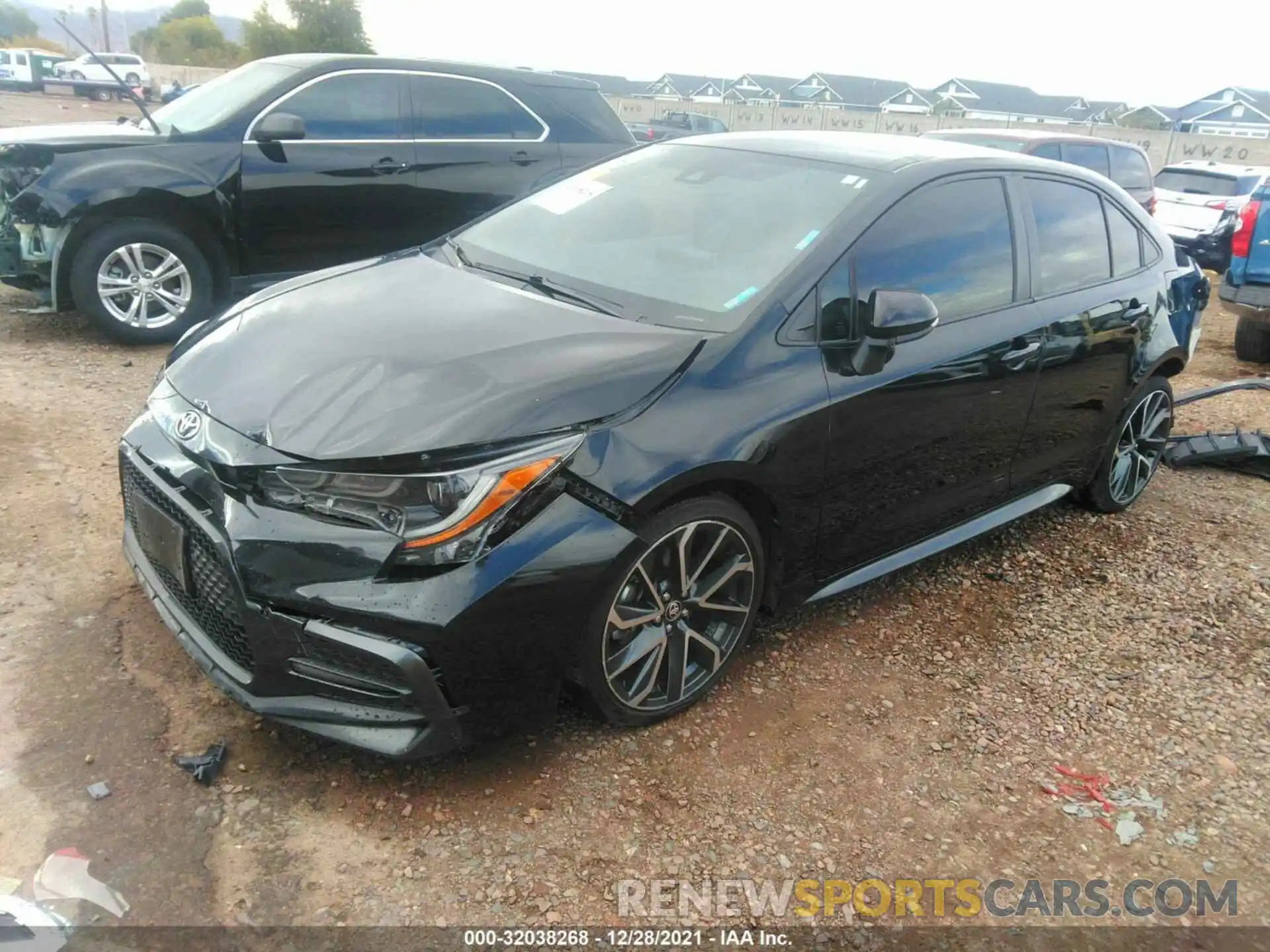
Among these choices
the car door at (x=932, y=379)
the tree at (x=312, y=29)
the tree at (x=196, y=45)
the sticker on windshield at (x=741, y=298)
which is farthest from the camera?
the tree at (x=196, y=45)

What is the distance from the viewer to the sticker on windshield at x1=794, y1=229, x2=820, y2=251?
297 cm

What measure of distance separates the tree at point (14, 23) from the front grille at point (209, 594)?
79777 mm

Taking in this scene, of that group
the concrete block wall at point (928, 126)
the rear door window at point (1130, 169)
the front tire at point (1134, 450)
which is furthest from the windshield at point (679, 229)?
the concrete block wall at point (928, 126)

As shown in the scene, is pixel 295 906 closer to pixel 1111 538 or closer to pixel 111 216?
pixel 1111 538

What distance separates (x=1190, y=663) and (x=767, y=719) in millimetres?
1742

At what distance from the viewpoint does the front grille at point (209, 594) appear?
236cm

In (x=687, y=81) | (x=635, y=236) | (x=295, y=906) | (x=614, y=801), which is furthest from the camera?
(x=687, y=81)

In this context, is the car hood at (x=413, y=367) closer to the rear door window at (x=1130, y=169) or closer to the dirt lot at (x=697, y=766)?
the dirt lot at (x=697, y=766)

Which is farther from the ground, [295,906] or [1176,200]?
[1176,200]

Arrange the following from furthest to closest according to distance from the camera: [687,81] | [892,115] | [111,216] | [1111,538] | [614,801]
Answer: [687,81], [892,115], [111,216], [1111,538], [614,801]

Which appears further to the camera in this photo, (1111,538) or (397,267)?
(1111,538)

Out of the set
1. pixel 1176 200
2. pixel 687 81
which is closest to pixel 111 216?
pixel 1176 200

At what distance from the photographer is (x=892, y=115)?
121 feet

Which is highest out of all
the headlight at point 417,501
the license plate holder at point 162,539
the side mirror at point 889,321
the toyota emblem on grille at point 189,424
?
the side mirror at point 889,321
